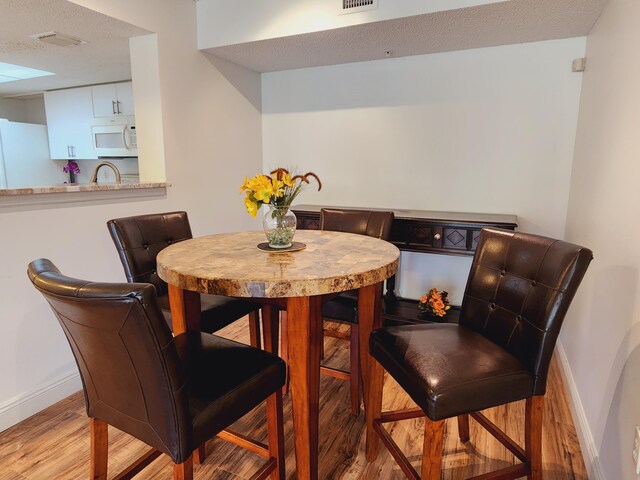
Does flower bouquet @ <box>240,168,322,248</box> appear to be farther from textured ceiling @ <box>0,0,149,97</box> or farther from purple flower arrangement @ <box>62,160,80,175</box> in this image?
purple flower arrangement @ <box>62,160,80,175</box>

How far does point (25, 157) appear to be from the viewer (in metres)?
4.59

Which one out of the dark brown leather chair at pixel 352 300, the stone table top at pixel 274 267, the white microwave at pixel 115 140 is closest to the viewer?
the stone table top at pixel 274 267

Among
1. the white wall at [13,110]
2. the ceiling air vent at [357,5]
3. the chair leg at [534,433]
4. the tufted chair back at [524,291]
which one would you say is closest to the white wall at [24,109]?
the white wall at [13,110]

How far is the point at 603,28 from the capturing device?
2.08 metres

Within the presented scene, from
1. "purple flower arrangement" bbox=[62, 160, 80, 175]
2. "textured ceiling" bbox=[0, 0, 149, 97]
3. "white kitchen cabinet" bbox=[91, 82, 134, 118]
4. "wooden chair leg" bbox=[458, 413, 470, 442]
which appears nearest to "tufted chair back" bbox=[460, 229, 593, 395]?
"wooden chair leg" bbox=[458, 413, 470, 442]

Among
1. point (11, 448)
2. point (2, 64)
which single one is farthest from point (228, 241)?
point (2, 64)

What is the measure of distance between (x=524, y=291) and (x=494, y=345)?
0.73 ft

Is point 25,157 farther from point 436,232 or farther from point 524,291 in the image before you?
point 524,291

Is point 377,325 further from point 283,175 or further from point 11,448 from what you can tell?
point 11,448

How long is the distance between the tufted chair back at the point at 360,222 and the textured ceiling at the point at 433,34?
46.4 inches

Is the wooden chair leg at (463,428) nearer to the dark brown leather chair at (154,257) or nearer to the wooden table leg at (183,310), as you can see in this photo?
the dark brown leather chair at (154,257)

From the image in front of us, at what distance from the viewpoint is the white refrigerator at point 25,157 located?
4426 mm

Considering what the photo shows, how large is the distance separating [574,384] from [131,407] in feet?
6.93

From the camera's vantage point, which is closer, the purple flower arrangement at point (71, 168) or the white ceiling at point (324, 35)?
the white ceiling at point (324, 35)
